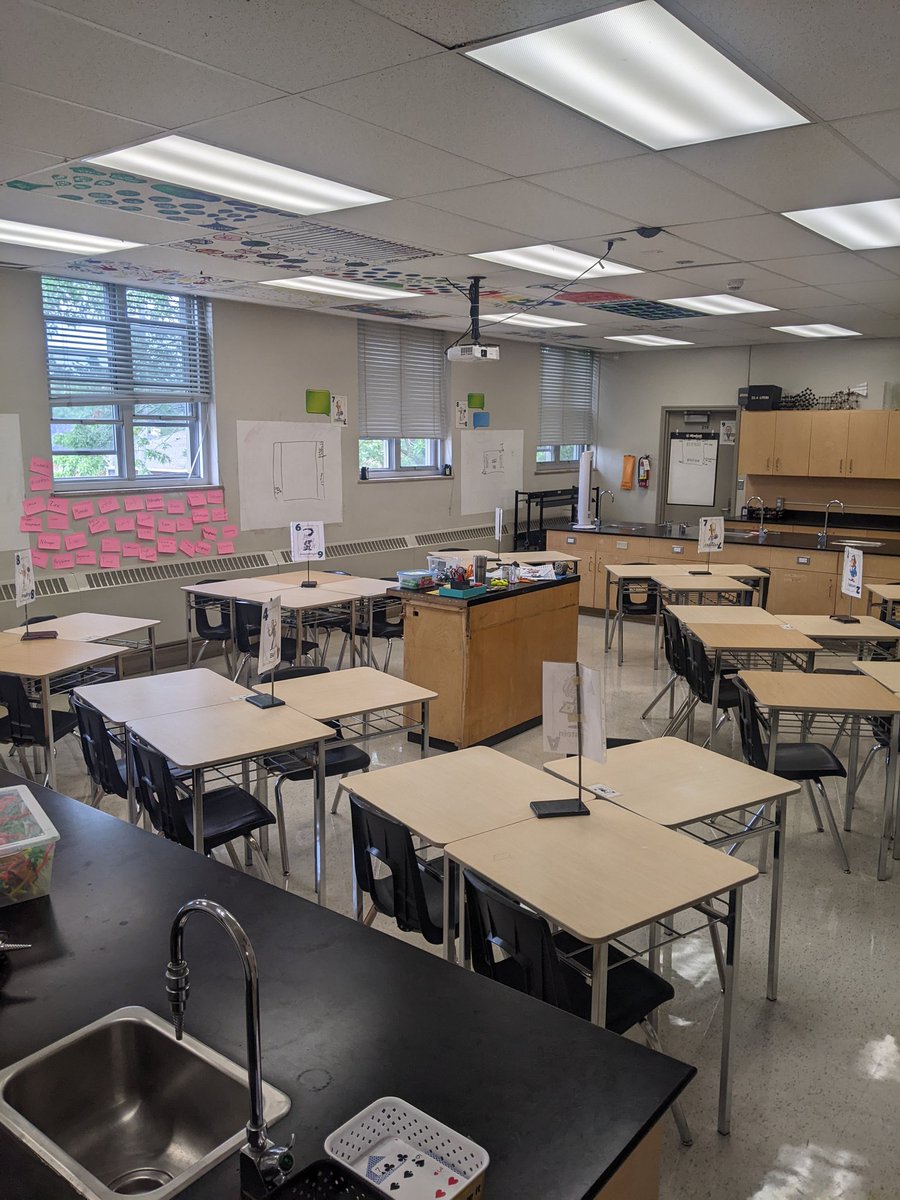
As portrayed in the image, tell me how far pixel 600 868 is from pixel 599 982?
0.30m

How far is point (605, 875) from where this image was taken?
87.9 inches

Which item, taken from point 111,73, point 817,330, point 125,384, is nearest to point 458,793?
point 111,73

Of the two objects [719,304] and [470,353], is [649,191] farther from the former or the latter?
[719,304]

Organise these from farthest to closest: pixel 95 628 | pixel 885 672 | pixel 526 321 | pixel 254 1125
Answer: pixel 526 321
pixel 95 628
pixel 885 672
pixel 254 1125

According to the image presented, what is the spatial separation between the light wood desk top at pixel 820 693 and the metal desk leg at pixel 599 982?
80.9 inches

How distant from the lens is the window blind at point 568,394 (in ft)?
35.6

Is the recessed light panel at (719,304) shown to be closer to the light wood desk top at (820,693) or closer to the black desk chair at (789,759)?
the light wood desk top at (820,693)

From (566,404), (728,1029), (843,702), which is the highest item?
(566,404)

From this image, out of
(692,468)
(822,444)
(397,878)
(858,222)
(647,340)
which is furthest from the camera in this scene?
(692,468)

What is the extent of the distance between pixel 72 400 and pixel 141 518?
985 millimetres

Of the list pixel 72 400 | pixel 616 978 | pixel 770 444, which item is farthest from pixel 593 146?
pixel 770 444

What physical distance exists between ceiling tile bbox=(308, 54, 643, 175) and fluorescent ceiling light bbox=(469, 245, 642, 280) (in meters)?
1.71

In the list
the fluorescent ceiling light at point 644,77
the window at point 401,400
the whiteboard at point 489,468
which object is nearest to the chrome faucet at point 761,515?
the whiteboard at point 489,468

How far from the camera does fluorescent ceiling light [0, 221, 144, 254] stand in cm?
472
